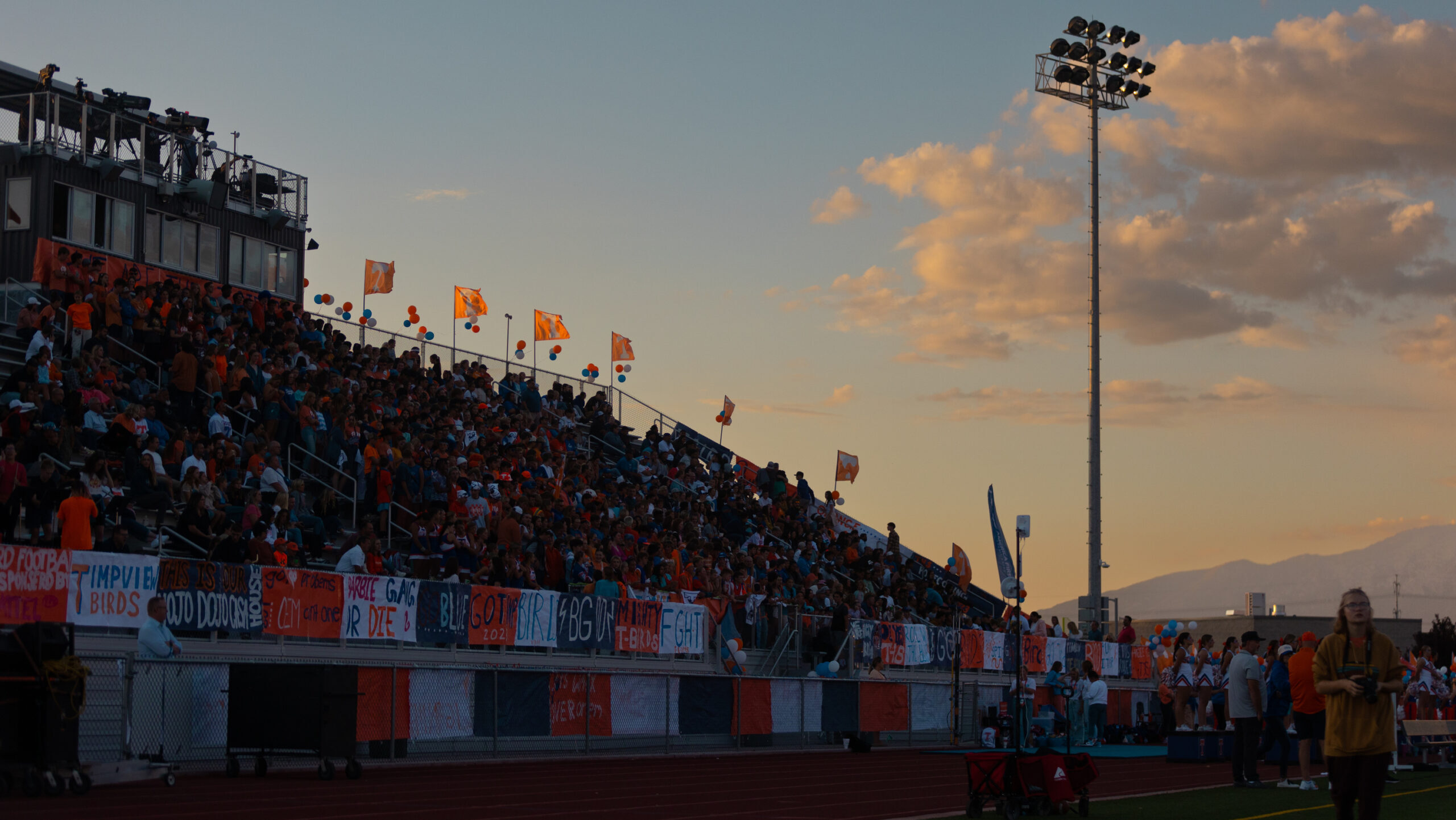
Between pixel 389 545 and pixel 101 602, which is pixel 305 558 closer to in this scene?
pixel 389 545

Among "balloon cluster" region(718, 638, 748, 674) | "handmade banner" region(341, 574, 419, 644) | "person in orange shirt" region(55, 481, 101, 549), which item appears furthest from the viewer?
"balloon cluster" region(718, 638, 748, 674)

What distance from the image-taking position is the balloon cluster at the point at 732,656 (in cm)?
2675

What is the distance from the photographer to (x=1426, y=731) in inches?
842

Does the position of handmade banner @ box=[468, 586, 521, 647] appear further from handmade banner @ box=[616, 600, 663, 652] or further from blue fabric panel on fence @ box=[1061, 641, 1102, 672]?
blue fabric panel on fence @ box=[1061, 641, 1102, 672]

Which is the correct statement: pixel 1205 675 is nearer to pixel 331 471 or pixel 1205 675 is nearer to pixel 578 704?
pixel 578 704

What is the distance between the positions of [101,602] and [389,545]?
7604 millimetres

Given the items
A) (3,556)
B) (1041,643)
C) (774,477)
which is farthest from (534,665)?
(774,477)

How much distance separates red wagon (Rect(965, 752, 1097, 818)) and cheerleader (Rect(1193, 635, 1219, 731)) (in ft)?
48.0

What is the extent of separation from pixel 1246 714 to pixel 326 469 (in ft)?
47.4

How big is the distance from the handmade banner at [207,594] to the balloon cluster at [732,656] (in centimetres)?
1013

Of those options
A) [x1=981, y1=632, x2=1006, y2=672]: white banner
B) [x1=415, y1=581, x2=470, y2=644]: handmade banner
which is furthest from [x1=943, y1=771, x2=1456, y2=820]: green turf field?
[x1=981, y1=632, x2=1006, y2=672]: white banner

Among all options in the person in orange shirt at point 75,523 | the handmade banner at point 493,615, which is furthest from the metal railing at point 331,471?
the person in orange shirt at point 75,523

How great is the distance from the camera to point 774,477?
40.7 metres

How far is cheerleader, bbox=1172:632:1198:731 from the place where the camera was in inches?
1245
